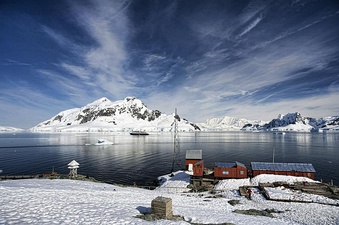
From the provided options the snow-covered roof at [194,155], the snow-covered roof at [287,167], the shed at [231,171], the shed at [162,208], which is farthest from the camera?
the snow-covered roof at [194,155]

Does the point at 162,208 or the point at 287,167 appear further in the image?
the point at 287,167

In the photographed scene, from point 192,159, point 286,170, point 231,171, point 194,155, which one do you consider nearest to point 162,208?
point 231,171

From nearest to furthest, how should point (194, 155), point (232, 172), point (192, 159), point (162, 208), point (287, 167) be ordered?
1. point (162, 208)
2. point (287, 167)
3. point (232, 172)
4. point (192, 159)
5. point (194, 155)

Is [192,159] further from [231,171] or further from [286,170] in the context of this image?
[286,170]

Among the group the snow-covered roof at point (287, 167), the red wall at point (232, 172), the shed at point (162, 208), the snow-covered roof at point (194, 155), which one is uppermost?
the shed at point (162, 208)

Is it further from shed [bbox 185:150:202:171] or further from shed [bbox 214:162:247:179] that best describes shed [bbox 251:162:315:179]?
shed [bbox 185:150:202:171]

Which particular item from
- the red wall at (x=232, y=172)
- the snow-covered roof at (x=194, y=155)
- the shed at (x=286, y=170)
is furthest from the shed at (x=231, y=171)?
the snow-covered roof at (x=194, y=155)

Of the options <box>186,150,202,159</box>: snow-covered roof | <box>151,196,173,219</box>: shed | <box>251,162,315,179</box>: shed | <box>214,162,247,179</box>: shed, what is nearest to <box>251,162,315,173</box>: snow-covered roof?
<box>251,162,315,179</box>: shed

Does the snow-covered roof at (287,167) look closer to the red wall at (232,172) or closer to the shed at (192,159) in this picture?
the red wall at (232,172)

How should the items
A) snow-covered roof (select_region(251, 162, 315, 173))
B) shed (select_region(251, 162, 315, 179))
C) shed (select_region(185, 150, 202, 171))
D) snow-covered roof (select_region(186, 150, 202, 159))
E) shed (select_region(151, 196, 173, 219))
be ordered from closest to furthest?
shed (select_region(151, 196, 173, 219)) → shed (select_region(251, 162, 315, 179)) → snow-covered roof (select_region(251, 162, 315, 173)) → shed (select_region(185, 150, 202, 171)) → snow-covered roof (select_region(186, 150, 202, 159))

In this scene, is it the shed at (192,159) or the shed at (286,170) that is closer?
the shed at (286,170)

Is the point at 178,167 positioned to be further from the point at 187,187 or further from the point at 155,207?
the point at 155,207

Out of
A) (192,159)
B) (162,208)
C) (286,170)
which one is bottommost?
(286,170)

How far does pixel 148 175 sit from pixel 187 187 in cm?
1674
